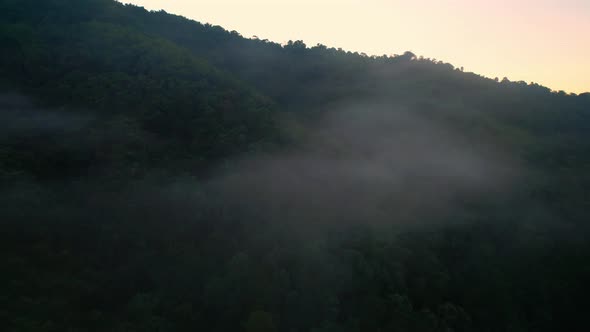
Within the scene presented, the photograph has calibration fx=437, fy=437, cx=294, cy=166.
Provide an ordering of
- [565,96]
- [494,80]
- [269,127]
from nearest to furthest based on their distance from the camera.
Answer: [269,127] < [565,96] < [494,80]

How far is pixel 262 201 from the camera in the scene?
57.7 ft

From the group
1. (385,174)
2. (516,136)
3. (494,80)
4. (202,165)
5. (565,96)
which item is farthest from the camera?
(494,80)

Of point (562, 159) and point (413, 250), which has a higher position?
point (562, 159)

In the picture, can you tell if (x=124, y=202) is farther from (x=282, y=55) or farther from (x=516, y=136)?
(x=282, y=55)

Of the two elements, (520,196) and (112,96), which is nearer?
(520,196)

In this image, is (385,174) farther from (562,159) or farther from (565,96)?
(565,96)

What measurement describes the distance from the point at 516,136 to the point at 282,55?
1045 inches

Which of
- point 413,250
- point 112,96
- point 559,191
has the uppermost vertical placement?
point 112,96

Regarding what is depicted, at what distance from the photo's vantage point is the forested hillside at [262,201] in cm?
1284

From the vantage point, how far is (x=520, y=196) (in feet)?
71.3

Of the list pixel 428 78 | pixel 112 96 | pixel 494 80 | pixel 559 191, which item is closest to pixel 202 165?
pixel 112 96

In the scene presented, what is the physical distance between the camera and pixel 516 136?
29.1 m

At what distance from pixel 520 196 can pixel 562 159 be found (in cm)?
589

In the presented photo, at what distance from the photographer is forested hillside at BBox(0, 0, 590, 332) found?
42.1 feet
